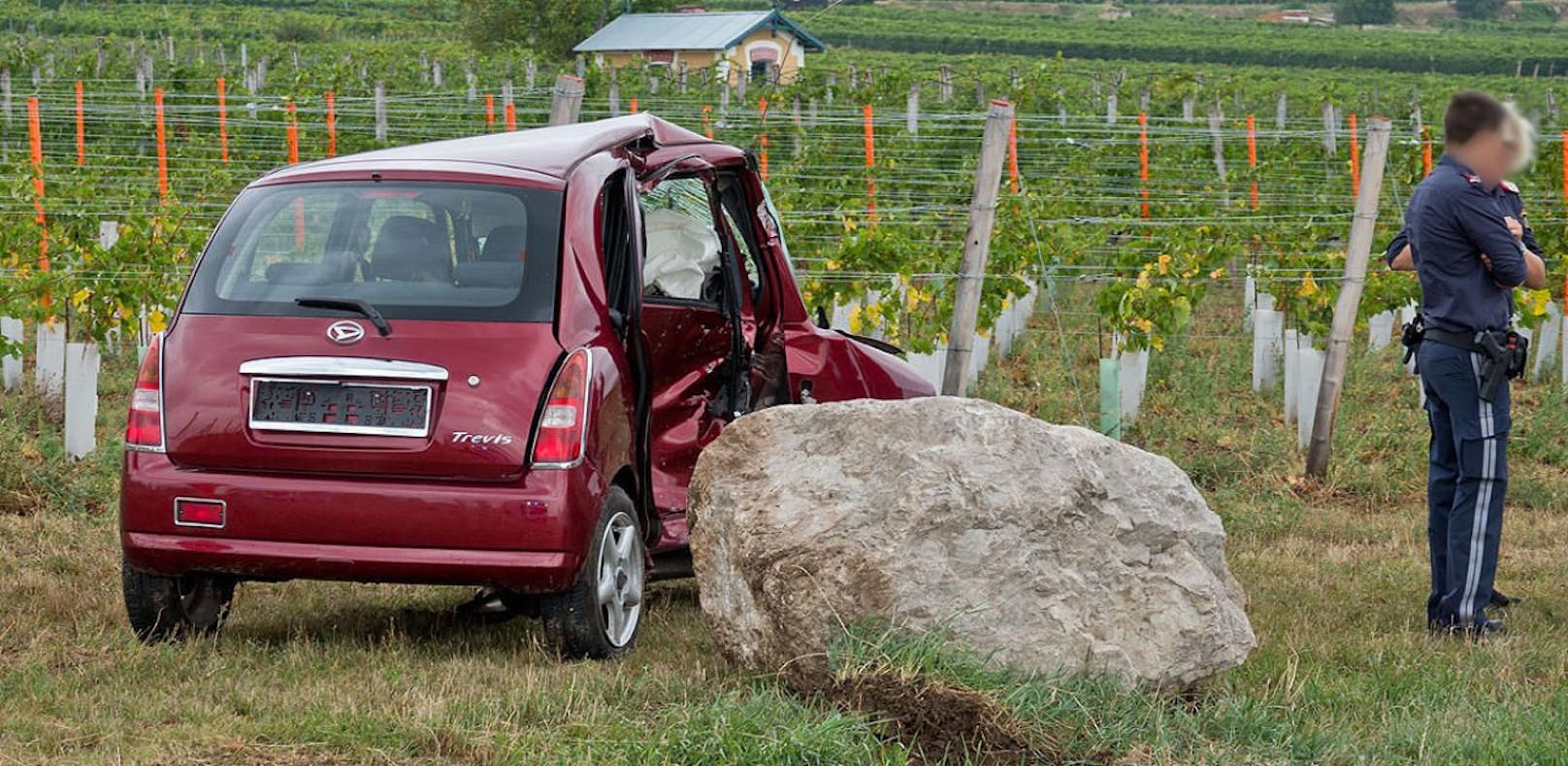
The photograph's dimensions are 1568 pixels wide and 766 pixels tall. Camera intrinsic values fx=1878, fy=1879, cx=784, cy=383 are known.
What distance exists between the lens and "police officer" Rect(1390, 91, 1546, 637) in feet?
21.1

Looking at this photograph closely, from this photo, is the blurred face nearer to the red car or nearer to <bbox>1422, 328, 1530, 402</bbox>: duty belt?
<bbox>1422, 328, 1530, 402</bbox>: duty belt

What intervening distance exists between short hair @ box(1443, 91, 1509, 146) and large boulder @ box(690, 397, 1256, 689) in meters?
1.92

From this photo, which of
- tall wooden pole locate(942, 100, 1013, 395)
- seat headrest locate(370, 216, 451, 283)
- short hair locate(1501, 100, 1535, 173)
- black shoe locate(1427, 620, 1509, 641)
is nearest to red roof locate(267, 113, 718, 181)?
seat headrest locate(370, 216, 451, 283)

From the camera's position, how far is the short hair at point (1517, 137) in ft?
21.4

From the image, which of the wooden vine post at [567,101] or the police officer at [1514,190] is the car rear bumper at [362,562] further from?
the wooden vine post at [567,101]

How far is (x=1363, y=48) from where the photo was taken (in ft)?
238

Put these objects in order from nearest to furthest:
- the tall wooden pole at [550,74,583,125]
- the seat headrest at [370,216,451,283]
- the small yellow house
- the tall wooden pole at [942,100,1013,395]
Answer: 1. the seat headrest at [370,216,451,283]
2. the tall wooden pole at [942,100,1013,395]
3. the tall wooden pole at [550,74,583,125]
4. the small yellow house

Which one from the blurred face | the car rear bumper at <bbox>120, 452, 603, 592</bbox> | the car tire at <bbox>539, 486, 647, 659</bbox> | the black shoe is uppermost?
the blurred face

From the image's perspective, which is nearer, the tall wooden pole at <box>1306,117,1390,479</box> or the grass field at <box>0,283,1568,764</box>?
the grass field at <box>0,283,1568,764</box>

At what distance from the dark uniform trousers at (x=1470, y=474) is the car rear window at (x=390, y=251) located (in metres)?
3.13

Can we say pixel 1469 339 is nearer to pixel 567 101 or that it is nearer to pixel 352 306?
pixel 352 306

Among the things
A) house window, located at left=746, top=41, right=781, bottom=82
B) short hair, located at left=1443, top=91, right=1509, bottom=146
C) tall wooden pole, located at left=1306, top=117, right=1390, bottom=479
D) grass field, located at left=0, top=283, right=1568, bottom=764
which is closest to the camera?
grass field, located at left=0, top=283, right=1568, bottom=764

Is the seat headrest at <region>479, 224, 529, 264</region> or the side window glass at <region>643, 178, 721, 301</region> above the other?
the seat headrest at <region>479, 224, 529, 264</region>

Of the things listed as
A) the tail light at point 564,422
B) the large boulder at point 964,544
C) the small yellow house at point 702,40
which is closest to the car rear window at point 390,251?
the tail light at point 564,422
